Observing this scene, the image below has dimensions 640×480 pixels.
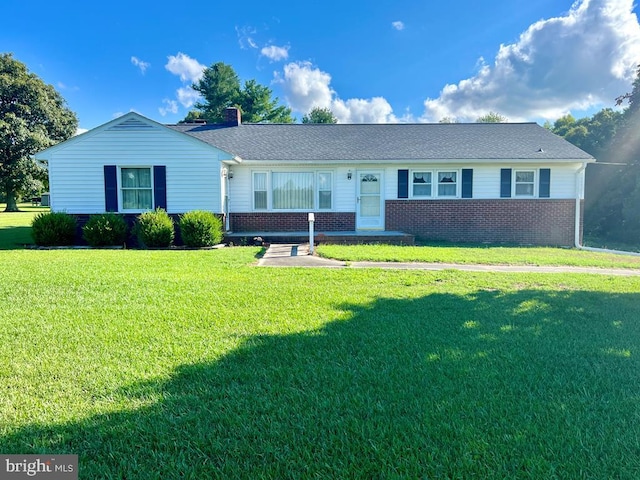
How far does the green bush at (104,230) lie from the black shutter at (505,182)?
13.3m

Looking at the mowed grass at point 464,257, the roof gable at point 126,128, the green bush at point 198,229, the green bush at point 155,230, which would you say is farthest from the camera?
the roof gable at point 126,128

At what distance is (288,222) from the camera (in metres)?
14.3

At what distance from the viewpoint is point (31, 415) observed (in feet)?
8.32

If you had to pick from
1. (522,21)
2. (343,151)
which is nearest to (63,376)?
(343,151)

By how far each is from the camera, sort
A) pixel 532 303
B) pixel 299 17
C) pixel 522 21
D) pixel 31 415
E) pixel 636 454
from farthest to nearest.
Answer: pixel 299 17
pixel 522 21
pixel 532 303
pixel 31 415
pixel 636 454

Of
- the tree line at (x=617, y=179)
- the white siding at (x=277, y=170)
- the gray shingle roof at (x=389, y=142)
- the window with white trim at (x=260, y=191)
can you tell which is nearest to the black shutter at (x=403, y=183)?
the gray shingle roof at (x=389, y=142)

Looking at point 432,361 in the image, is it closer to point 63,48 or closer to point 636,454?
point 636,454

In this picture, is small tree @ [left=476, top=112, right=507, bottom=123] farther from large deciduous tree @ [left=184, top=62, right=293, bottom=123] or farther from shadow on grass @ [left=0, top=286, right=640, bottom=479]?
shadow on grass @ [left=0, top=286, right=640, bottom=479]

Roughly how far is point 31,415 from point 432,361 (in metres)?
3.05

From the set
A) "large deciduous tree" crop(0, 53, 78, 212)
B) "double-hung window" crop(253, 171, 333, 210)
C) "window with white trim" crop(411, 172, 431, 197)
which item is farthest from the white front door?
"large deciduous tree" crop(0, 53, 78, 212)

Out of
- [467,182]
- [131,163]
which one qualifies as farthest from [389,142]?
[131,163]

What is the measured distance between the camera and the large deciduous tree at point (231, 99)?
4134 cm

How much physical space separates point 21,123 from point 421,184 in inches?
1235

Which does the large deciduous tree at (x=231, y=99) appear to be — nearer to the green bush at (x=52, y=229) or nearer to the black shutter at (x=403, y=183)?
the black shutter at (x=403, y=183)
